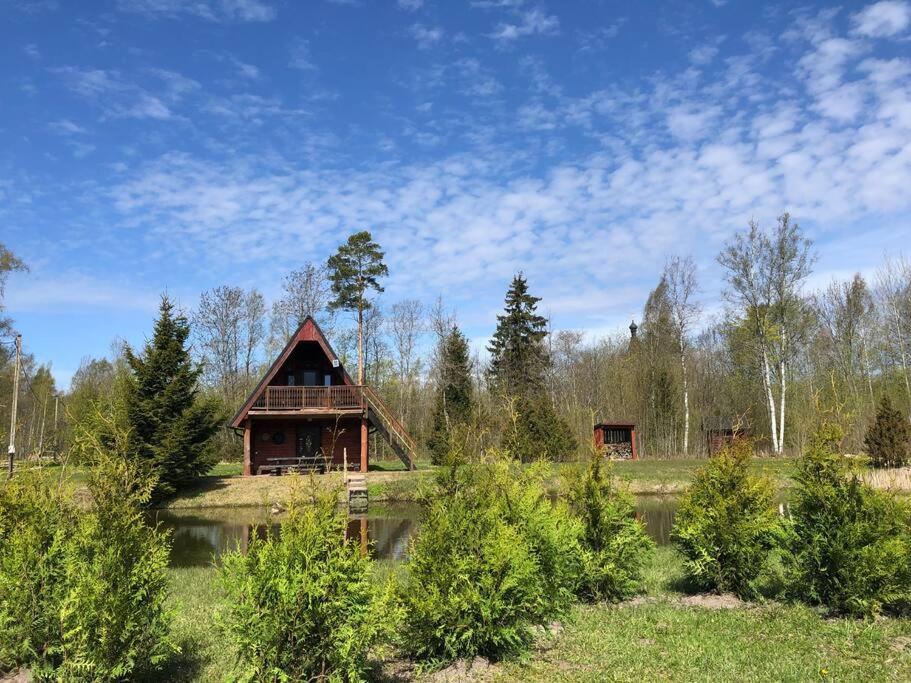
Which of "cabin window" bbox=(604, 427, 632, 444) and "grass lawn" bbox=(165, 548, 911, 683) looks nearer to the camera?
"grass lawn" bbox=(165, 548, 911, 683)

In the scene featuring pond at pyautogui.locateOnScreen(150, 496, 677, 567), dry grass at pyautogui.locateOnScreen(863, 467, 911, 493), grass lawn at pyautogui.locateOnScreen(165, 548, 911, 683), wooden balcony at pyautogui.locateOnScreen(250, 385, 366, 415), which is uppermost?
wooden balcony at pyautogui.locateOnScreen(250, 385, 366, 415)

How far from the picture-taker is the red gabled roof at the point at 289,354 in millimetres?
28688

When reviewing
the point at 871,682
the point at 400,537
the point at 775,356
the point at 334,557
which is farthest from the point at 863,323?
the point at 334,557

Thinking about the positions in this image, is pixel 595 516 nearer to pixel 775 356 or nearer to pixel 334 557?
pixel 334 557

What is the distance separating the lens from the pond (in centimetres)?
1397

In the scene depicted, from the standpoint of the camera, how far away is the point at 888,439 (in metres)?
27.4

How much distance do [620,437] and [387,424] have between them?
15367mm

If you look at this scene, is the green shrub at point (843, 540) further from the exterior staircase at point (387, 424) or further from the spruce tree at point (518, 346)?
the spruce tree at point (518, 346)

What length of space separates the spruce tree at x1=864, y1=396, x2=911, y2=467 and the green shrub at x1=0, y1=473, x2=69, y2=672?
3128 centimetres

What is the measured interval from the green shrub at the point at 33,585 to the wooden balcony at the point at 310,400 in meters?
22.4

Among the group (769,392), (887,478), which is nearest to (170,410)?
(887,478)

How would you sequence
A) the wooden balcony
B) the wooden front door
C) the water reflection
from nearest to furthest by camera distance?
the water reflection, the wooden balcony, the wooden front door

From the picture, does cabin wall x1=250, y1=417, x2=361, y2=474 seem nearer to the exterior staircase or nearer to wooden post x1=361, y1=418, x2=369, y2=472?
wooden post x1=361, y1=418, x2=369, y2=472

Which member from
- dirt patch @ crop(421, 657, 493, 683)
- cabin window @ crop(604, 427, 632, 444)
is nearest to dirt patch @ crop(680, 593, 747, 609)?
dirt patch @ crop(421, 657, 493, 683)
